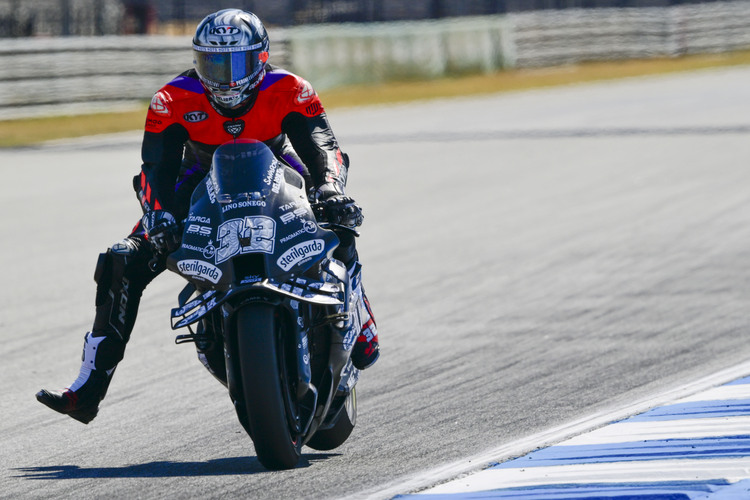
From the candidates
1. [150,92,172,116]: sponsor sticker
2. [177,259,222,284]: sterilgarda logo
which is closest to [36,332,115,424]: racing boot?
[177,259,222,284]: sterilgarda logo

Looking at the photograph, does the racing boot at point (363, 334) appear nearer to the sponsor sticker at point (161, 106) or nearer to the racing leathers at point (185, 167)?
the racing leathers at point (185, 167)

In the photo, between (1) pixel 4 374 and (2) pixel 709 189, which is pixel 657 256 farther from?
(1) pixel 4 374

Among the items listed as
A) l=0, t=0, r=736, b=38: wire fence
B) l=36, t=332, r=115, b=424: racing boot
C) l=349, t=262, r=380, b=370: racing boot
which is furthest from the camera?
l=0, t=0, r=736, b=38: wire fence

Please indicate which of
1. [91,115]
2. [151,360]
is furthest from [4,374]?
[91,115]

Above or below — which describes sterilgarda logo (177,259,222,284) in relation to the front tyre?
above

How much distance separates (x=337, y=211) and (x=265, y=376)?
28.9 inches

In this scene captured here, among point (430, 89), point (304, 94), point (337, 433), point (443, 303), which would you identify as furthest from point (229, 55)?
point (430, 89)

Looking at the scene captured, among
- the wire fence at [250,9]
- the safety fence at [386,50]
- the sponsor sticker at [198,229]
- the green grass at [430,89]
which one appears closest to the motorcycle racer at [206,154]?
the sponsor sticker at [198,229]

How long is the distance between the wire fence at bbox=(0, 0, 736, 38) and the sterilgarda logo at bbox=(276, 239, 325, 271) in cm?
2370

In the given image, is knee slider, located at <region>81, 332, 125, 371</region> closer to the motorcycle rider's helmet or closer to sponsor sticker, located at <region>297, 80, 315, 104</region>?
the motorcycle rider's helmet

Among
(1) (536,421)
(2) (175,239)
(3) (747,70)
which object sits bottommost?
(3) (747,70)

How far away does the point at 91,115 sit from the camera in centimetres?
2177

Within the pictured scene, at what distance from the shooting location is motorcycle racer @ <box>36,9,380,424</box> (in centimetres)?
479

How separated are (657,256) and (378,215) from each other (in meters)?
3.22
